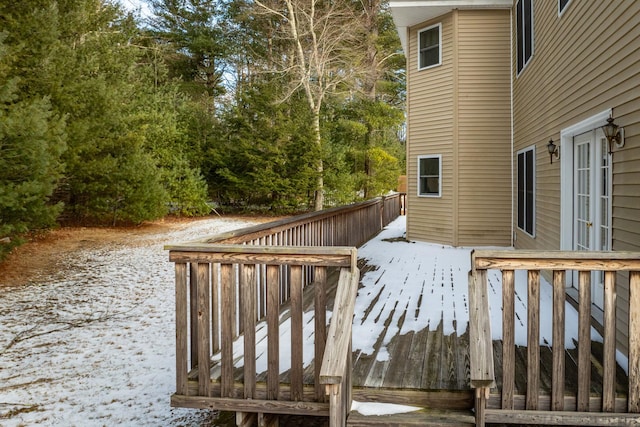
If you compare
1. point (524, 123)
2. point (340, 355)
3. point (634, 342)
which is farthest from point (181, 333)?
point (524, 123)

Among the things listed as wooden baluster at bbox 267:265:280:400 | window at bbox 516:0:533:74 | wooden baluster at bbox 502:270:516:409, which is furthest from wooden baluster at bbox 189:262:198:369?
window at bbox 516:0:533:74

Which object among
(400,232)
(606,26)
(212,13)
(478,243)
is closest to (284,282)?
(606,26)

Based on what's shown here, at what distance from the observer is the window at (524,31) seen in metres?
7.79

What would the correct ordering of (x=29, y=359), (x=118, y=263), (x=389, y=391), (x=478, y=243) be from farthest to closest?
(x=478, y=243) < (x=118, y=263) < (x=29, y=359) < (x=389, y=391)

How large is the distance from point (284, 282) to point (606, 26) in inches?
150

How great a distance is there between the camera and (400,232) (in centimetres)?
1355

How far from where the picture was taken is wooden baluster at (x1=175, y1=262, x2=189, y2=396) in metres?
3.14

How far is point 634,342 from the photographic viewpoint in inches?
108

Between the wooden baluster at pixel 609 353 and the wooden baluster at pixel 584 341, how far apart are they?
83 mm

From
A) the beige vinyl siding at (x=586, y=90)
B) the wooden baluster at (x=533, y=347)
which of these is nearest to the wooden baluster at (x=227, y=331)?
the wooden baluster at (x=533, y=347)

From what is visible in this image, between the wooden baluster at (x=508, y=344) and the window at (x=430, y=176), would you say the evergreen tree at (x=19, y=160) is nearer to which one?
the wooden baluster at (x=508, y=344)

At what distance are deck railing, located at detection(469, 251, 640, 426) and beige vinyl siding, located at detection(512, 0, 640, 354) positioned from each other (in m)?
1.20

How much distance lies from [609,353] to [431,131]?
8.53m

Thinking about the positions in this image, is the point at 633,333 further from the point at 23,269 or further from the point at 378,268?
the point at 23,269
